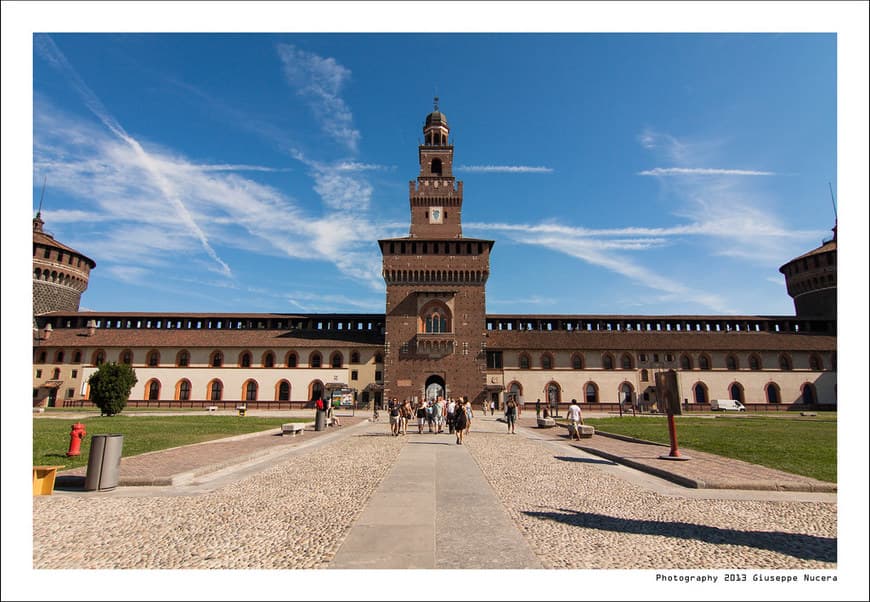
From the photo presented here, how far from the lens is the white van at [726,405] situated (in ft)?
147

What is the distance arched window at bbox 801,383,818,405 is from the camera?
47.0 meters

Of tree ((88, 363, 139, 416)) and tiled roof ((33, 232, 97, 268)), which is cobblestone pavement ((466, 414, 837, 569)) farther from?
tiled roof ((33, 232, 97, 268))

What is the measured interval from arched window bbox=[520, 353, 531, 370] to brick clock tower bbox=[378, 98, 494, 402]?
18.1 feet

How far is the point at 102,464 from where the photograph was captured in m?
7.68

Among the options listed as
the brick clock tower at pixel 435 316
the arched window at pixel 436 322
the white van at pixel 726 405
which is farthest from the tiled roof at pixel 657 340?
the arched window at pixel 436 322

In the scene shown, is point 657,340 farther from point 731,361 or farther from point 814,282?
point 814,282

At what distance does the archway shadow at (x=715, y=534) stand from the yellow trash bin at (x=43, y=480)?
24.9 feet

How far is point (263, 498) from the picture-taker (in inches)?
285

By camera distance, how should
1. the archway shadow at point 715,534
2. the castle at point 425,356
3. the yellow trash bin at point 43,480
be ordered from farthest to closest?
the castle at point 425,356 < the yellow trash bin at point 43,480 < the archway shadow at point 715,534

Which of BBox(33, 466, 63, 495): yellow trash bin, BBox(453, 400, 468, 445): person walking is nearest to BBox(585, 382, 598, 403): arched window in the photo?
BBox(453, 400, 468, 445): person walking

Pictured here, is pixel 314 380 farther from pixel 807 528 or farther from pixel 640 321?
pixel 807 528

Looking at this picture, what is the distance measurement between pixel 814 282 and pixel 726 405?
24.5 m

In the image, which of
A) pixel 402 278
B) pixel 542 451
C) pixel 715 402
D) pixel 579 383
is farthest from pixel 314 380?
pixel 715 402

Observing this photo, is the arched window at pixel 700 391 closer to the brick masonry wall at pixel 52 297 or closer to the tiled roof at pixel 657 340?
the tiled roof at pixel 657 340
